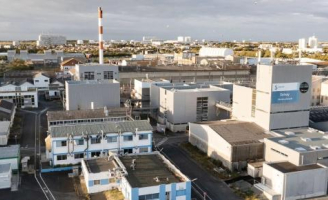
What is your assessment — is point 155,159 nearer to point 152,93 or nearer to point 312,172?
point 312,172

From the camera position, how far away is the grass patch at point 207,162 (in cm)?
1655

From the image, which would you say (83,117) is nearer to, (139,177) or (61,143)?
(61,143)

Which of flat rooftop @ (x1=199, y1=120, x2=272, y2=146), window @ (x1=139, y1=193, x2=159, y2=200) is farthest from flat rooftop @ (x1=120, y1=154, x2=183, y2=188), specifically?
flat rooftop @ (x1=199, y1=120, x2=272, y2=146)

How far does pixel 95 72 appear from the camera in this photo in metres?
32.2

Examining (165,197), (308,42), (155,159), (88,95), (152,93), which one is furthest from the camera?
(308,42)

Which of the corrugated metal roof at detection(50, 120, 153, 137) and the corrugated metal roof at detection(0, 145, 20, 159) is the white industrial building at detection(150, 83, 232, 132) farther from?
the corrugated metal roof at detection(0, 145, 20, 159)

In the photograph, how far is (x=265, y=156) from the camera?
56.8 feet

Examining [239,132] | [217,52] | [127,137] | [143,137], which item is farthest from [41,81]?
[217,52]

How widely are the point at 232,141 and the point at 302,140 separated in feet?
10.9

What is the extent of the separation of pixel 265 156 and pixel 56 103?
23.0 meters

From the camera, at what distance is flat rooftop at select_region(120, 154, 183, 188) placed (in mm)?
13180

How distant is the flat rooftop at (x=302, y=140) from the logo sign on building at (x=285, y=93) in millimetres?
1676

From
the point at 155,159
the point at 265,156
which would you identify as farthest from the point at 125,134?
the point at 265,156

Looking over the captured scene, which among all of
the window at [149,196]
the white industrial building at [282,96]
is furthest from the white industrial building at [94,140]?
the white industrial building at [282,96]
